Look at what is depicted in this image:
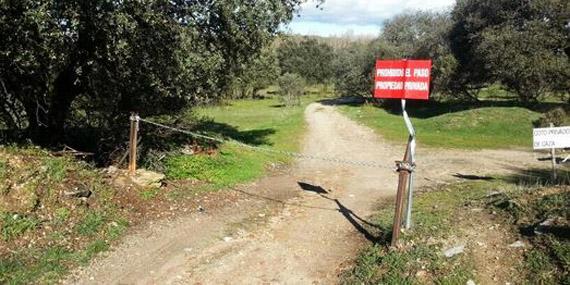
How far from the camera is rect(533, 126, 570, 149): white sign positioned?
11.0 meters

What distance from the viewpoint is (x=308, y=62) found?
74.1m

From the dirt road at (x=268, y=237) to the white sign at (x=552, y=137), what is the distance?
305cm

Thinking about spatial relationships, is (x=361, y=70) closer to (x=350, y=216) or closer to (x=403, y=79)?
(x=350, y=216)

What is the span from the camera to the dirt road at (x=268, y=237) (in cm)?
706

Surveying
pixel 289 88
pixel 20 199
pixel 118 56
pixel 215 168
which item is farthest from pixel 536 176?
pixel 289 88

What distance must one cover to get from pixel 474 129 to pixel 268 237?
60.5 feet

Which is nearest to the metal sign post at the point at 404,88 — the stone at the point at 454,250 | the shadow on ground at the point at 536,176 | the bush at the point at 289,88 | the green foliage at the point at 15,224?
the stone at the point at 454,250

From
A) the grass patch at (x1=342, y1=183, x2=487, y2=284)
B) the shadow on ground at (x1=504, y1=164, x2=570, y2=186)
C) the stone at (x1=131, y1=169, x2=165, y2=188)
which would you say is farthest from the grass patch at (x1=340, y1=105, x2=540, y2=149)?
the stone at (x1=131, y1=169, x2=165, y2=188)

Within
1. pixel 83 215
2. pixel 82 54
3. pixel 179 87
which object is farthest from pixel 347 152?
pixel 83 215

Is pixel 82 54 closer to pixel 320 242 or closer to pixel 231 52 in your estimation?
pixel 231 52

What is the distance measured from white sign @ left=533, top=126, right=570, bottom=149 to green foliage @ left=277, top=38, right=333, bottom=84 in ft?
200

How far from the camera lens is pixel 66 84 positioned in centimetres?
1245

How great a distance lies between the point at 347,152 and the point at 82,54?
34.2ft

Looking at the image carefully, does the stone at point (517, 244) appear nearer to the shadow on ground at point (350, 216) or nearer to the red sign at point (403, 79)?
the shadow on ground at point (350, 216)
